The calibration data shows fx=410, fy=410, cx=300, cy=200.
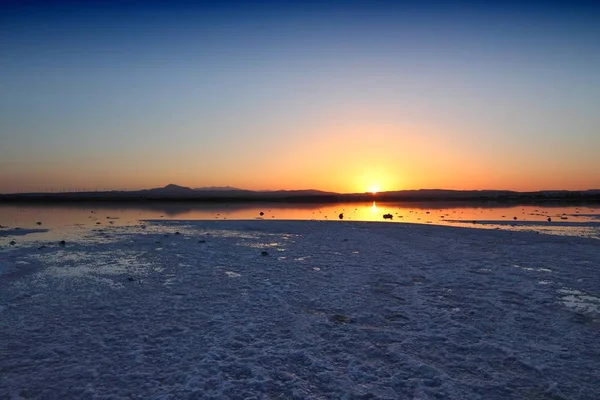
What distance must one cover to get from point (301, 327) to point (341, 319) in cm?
99

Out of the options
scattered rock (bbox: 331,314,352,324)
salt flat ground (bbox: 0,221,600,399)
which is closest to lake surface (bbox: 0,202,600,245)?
salt flat ground (bbox: 0,221,600,399)

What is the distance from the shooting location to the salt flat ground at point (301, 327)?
6000 millimetres

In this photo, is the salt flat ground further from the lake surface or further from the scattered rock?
the lake surface

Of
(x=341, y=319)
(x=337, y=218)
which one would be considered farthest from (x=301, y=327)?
(x=337, y=218)

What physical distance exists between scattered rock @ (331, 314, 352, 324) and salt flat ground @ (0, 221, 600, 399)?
65 millimetres

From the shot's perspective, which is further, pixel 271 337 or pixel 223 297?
pixel 223 297

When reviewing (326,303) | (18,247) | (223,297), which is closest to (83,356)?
(223,297)

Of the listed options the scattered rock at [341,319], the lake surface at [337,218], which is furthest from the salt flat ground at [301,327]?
the lake surface at [337,218]

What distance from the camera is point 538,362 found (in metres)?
6.71

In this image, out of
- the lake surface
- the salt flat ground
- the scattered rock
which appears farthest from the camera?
the lake surface

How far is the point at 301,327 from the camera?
853 centimetres

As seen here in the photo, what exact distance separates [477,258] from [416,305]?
322 inches

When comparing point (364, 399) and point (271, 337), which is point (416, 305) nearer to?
point (271, 337)

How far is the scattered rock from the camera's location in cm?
883
